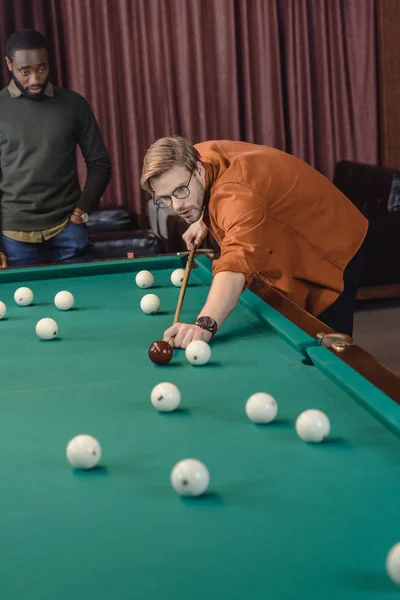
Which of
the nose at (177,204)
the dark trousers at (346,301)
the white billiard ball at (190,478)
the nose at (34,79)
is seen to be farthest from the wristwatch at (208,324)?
the nose at (34,79)

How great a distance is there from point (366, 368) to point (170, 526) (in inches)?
24.3

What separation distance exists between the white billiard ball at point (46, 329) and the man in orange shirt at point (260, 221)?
0.34m

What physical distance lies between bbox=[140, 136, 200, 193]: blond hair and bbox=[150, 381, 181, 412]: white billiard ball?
2.33 ft

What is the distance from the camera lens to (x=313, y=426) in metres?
1.33

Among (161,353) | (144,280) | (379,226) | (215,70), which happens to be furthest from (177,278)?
(215,70)

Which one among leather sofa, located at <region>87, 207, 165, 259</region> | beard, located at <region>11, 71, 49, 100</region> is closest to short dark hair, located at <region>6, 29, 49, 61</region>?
beard, located at <region>11, 71, 49, 100</region>

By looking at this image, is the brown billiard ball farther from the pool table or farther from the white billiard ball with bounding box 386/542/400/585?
the white billiard ball with bounding box 386/542/400/585

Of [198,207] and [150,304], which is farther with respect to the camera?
[150,304]

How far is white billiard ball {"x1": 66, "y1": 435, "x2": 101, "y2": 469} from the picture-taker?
4.20 feet

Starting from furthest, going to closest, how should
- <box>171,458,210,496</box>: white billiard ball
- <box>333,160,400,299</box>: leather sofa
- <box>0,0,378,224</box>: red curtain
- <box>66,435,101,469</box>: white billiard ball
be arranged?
<box>0,0,378,224</box>: red curtain
<box>333,160,400,299</box>: leather sofa
<box>66,435,101,469</box>: white billiard ball
<box>171,458,210,496</box>: white billiard ball

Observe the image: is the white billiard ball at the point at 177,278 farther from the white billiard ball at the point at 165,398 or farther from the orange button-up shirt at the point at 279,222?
the white billiard ball at the point at 165,398

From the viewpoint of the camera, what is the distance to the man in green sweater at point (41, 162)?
341 cm

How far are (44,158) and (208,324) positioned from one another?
1.75 meters

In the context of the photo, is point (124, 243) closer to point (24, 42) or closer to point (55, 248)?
point (55, 248)
